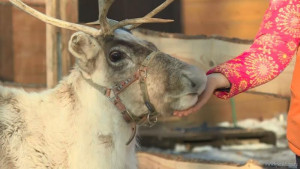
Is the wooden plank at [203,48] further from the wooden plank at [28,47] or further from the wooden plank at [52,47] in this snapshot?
the wooden plank at [28,47]

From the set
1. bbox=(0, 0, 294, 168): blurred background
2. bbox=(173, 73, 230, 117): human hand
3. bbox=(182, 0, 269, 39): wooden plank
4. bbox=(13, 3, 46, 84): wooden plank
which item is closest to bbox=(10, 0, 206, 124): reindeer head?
bbox=(173, 73, 230, 117): human hand

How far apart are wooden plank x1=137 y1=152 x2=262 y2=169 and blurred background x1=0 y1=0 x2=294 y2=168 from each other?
468 mm

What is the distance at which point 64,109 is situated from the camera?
296 centimetres

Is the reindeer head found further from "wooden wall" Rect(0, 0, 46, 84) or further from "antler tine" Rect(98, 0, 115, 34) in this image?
"wooden wall" Rect(0, 0, 46, 84)

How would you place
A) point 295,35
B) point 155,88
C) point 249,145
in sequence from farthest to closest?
point 249,145
point 155,88
point 295,35

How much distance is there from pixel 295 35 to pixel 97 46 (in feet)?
3.21

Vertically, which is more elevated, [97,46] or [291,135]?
[97,46]

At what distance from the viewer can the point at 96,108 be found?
9.61 ft

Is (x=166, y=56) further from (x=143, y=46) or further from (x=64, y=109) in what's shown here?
(x=64, y=109)

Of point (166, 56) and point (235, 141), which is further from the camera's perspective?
point (235, 141)

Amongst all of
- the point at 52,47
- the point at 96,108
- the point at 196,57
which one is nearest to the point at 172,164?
the point at 196,57

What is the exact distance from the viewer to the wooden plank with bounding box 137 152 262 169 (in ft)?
13.2

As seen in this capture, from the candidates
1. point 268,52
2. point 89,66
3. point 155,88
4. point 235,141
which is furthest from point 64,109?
point 235,141

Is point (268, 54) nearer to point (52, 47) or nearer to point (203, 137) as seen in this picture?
point (52, 47)
